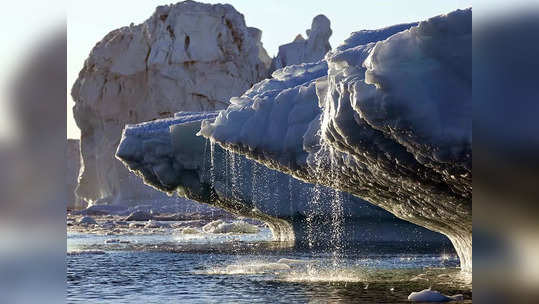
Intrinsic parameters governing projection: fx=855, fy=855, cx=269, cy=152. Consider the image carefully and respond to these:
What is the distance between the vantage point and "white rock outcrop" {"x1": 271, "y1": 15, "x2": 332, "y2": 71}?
177ft

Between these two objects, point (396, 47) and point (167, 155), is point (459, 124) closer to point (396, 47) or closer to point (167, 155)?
point (396, 47)

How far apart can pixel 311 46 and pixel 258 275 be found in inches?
1581

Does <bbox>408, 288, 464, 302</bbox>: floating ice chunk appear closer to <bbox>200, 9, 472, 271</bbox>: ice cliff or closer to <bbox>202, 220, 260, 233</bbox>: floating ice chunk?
<bbox>200, 9, 472, 271</bbox>: ice cliff

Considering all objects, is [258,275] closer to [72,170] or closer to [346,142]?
[346,142]

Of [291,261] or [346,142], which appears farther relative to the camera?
[291,261]

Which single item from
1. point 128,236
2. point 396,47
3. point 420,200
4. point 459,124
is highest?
point 396,47

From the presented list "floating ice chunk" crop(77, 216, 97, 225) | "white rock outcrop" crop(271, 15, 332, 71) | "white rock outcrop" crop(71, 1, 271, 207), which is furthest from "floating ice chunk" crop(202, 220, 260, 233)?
"white rock outcrop" crop(271, 15, 332, 71)

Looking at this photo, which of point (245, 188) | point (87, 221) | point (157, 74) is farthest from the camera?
point (157, 74)

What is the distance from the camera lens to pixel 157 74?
49.4 meters

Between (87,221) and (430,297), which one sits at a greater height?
(430,297)

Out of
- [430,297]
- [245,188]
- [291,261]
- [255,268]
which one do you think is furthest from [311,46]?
[430,297]
